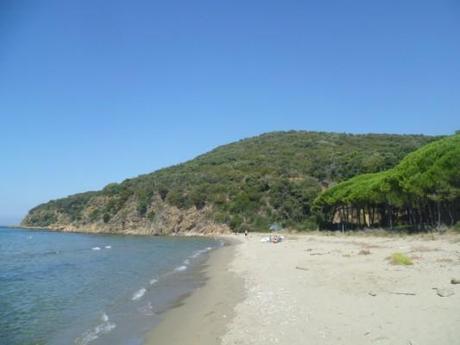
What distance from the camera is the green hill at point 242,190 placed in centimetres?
9988

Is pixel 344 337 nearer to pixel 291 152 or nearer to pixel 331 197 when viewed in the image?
pixel 331 197

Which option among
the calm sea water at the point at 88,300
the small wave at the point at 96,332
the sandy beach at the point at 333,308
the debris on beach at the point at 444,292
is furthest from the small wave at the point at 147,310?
the debris on beach at the point at 444,292

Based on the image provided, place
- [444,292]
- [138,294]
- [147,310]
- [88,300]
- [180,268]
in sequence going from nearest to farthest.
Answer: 1. [444,292]
2. [147,310]
3. [88,300]
4. [138,294]
5. [180,268]

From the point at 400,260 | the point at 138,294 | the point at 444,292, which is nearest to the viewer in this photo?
the point at 444,292

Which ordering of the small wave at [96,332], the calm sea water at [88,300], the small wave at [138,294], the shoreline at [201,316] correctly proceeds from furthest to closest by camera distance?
the small wave at [138,294] < the calm sea water at [88,300] < the small wave at [96,332] < the shoreline at [201,316]

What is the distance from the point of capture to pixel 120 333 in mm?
14508

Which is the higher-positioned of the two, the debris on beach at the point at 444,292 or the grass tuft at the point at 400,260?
the grass tuft at the point at 400,260

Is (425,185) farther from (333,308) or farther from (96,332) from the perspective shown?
(96,332)

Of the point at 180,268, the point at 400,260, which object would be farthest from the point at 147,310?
the point at 180,268

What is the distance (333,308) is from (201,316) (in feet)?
16.2

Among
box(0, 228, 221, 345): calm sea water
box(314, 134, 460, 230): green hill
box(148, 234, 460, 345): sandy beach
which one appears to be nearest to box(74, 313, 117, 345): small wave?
box(0, 228, 221, 345): calm sea water

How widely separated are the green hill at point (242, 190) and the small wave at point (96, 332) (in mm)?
67181

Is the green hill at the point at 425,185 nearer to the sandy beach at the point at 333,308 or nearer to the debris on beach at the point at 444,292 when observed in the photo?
the sandy beach at the point at 333,308

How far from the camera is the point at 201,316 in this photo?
620 inches
